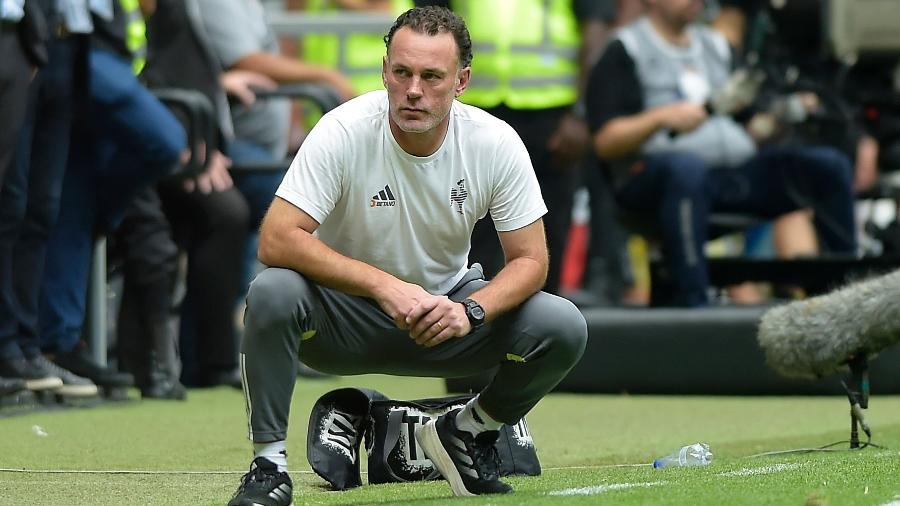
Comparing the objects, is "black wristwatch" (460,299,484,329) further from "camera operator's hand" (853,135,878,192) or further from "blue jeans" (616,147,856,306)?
"camera operator's hand" (853,135,878,192)

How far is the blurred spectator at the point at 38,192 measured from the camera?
6.76 meters

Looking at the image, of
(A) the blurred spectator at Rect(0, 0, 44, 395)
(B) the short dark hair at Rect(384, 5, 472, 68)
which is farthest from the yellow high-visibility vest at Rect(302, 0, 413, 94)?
(B) the short dark hair at Rect(384, 5, 472, 68)

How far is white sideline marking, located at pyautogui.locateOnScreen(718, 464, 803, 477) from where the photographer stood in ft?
16.3

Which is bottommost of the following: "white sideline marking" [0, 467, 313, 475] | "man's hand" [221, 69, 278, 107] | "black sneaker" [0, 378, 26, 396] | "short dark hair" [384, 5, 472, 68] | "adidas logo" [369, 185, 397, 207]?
"black sneaker" [0, 378, 26, 396]

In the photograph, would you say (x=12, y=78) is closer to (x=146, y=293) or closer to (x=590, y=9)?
(x=146, y=293)

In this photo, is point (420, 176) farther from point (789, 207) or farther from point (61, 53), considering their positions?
point (789, 207)

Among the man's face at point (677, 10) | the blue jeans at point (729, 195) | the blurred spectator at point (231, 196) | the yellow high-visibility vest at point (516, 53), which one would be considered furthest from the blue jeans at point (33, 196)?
the man's face at point (677, 10)

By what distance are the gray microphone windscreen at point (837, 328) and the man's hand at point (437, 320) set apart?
5.51 feet

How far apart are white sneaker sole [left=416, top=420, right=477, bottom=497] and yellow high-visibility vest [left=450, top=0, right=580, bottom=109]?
12.0 feet

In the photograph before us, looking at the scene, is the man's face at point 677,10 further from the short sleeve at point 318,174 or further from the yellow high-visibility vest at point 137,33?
the short sleeve at point 318,174

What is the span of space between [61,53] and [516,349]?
10.2ft

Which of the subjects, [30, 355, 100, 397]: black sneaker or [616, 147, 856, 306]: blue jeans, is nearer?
[30, 355, 100, 397]: black sneaker

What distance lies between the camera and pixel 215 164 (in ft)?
27.4

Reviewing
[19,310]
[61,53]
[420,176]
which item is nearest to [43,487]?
[420,176]
